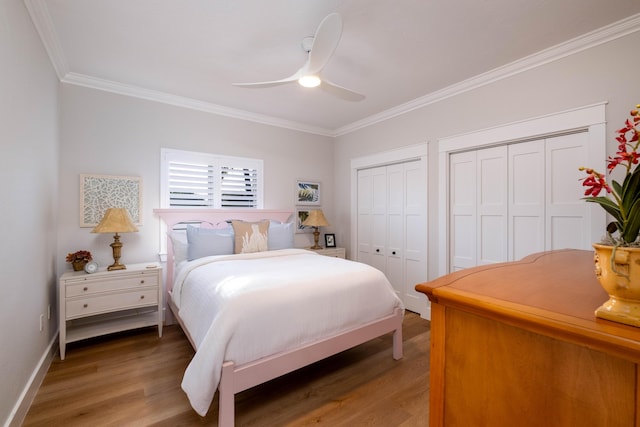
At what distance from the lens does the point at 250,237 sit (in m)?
3.11

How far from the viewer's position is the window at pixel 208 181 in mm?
3256

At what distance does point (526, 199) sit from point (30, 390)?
13.2ft

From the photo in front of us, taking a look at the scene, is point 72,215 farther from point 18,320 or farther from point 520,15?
point 520,15

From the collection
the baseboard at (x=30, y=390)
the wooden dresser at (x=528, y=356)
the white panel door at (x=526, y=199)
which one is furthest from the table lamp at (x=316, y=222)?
the wooden dresser at (x=528, y=356)

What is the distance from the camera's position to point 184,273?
2441 mm

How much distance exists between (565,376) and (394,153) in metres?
3.28

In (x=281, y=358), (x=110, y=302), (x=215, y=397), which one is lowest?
(x=215, y=397)

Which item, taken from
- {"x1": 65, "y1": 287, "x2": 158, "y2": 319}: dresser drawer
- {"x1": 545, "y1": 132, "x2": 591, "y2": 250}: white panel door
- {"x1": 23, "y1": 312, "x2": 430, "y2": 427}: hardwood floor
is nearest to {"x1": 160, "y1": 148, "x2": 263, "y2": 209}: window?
{"x1": 65, "y1": 287, "x2": 158, "y2": 319}: dresser drawer

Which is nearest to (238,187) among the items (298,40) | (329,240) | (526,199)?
(329,240)

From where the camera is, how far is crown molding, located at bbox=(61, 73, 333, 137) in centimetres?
279

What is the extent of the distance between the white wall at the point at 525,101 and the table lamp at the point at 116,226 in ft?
9.95

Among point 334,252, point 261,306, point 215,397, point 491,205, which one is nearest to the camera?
point 261,306

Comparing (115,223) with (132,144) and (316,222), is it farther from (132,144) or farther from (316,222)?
(316,222)

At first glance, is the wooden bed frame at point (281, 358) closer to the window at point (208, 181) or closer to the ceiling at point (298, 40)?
the window at point (208, 181)
